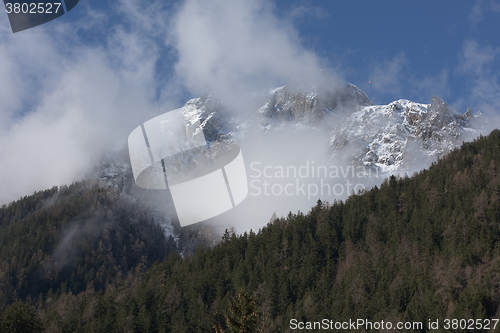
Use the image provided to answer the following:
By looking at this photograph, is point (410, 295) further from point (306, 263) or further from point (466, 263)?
point (306, 263)

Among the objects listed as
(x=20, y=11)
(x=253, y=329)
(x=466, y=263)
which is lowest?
(x=466, y=263)

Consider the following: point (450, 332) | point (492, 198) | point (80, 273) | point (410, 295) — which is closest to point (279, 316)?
point (410, 295)

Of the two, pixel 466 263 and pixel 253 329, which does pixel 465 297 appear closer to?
pixel 466 263

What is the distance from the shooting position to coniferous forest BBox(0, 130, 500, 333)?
70.0 m

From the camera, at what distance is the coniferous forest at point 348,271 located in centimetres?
7000

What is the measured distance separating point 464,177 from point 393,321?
177 feet

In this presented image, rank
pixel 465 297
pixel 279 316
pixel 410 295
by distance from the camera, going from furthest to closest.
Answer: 1. pixel 279 316
2. pixel 410 295
3. pixel 465 297

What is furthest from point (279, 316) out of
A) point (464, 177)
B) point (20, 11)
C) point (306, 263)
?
point (20, 11)

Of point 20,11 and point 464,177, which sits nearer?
point 20,11

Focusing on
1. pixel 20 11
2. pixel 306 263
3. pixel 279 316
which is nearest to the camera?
pixel 20 11

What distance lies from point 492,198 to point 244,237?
66205 mm

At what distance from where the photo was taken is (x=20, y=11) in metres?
28.2

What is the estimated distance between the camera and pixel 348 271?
287ft

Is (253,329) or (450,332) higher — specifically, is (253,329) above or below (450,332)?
above
